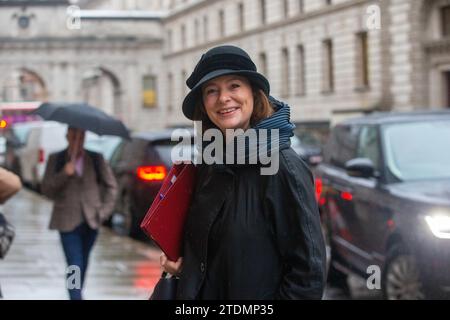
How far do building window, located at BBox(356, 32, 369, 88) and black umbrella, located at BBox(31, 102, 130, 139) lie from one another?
3358 cm

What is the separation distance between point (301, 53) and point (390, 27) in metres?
9.94

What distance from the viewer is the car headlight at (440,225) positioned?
7273mm

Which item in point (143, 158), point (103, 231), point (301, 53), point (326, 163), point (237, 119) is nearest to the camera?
point (237, 119)

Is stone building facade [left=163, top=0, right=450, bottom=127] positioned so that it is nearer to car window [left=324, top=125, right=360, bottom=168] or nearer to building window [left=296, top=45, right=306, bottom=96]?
building window [left=296, top=45, right=306, bottom=96]

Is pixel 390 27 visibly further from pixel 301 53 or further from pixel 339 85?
pixel 301 53

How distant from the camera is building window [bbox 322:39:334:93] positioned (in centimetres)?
4562

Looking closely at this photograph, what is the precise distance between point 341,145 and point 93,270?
3.19 metres

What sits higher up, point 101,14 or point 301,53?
point 101,14

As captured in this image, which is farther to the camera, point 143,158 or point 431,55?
point 431,55

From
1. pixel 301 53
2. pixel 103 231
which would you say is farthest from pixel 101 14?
pixel 103 231

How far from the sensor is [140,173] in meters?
14.9

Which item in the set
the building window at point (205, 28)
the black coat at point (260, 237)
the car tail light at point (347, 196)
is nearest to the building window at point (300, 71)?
the building window at point (205, 28)

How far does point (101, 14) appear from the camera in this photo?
242 ft
